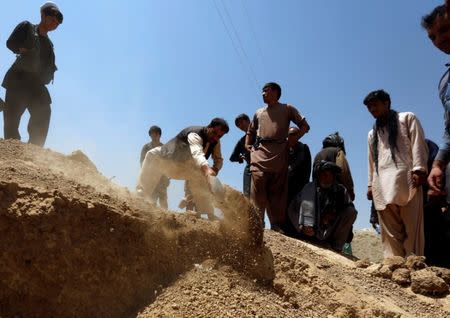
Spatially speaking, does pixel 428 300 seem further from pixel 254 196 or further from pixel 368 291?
pixel 254 196

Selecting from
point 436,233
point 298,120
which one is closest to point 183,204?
point 298,120

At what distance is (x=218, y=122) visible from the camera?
4.83 m

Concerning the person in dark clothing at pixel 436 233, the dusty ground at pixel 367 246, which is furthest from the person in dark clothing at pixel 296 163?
the dusty ground at pixel 367 246

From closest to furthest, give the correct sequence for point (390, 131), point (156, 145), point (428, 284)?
point (428, 284) → point (390, 131) → point (156, 145)

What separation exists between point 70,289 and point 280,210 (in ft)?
10.1

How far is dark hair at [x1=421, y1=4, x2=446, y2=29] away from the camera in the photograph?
2.41m

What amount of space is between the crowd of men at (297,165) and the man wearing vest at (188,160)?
0.5 inches

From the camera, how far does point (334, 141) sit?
5602 millimetres

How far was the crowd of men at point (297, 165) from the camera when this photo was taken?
4035mm

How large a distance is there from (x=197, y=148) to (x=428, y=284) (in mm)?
2510

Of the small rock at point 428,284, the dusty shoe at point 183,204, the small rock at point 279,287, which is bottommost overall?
the small rock at point 279,287

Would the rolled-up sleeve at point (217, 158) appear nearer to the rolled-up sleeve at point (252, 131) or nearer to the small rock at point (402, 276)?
the rolled-up sleeve at point (252, 131)

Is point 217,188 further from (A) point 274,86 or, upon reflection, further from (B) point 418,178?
(A) point 274,86

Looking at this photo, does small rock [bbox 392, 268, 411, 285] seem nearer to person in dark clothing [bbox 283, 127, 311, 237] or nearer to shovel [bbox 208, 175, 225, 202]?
shovel [bbox 208, 175, 225, 202]
